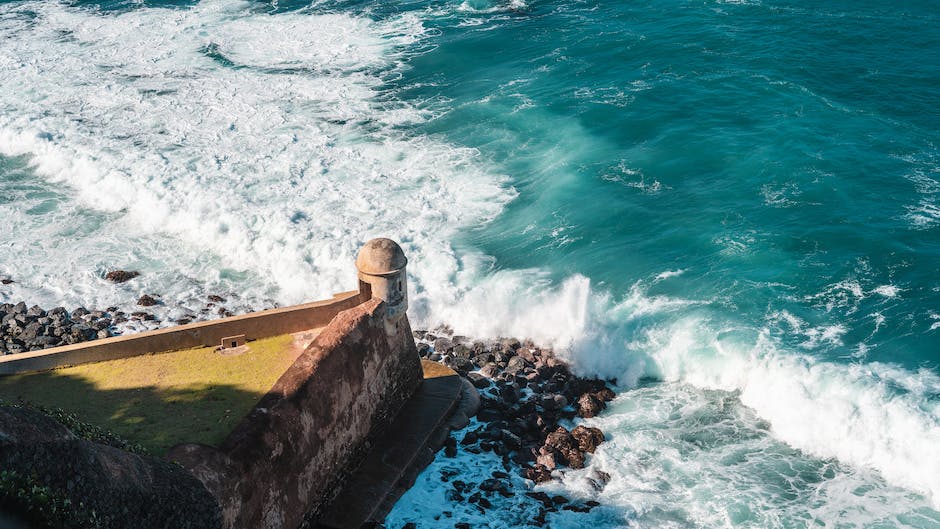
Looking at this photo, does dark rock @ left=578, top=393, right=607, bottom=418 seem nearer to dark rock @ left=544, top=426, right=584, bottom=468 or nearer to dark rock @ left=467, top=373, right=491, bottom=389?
dark rock @ left=544, top=426, right=584, bottom=468

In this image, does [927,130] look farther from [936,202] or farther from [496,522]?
[496,522]

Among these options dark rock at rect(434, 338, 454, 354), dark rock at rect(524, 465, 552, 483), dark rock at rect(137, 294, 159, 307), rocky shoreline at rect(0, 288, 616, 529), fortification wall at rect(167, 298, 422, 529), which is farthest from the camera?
dark rock at rect(137, 294, 159, 307)

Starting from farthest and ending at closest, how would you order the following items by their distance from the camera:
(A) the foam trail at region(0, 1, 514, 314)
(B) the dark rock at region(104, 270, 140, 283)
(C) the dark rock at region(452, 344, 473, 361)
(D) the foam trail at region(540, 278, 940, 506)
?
(A) the foam trail at region(0, 1, 514, 314) < (B) the dark rock at region(104, 270, 140, 283) < (C) the dark rock at region(452, 344, 473, 361) < (D) the foam trail at region(540, 278, 940, 506)

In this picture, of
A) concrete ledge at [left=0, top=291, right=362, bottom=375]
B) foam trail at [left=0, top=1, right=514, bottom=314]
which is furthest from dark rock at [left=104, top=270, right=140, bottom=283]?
concrete ledge at [left=0, top=291, right=362, bottom=375]

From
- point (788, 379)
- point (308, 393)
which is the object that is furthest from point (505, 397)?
point (788, 379)

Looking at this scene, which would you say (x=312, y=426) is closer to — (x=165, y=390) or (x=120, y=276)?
(x=165, y=390)

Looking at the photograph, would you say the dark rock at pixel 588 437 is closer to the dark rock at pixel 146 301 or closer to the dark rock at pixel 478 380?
the dark rock at pixel 478 380
